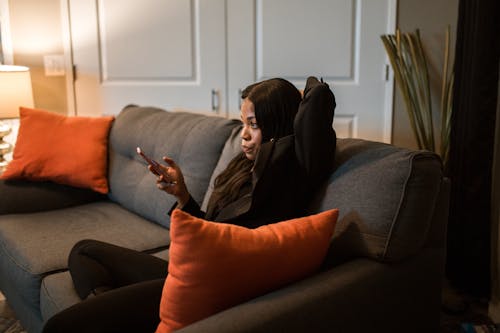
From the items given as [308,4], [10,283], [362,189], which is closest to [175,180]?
[362,189]

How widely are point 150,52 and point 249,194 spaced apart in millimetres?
1979

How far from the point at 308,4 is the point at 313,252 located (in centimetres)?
206

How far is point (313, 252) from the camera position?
116cm

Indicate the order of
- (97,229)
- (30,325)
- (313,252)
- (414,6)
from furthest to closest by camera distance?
(414,6)
(97,229)
(30,325)
(313,252)

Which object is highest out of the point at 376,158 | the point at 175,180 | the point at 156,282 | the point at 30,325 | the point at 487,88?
the point at 487,88

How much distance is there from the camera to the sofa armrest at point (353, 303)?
99cm

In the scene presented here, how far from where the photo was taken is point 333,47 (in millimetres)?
2902

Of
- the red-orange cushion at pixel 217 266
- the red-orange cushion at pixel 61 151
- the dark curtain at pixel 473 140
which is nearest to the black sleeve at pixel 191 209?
the red-orange cushion at pixel 217 266

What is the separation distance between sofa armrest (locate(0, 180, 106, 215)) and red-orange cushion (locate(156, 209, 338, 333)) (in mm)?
1477

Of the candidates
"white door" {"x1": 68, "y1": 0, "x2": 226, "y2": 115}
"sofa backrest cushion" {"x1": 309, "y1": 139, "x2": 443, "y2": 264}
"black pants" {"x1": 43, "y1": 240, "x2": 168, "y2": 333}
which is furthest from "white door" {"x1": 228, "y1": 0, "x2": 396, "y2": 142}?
"black pants" {"x1": 43, "y1": 240, "x2": 168, "y2": 333}

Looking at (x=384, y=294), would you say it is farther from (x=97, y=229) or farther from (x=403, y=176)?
(x=97, y=229)

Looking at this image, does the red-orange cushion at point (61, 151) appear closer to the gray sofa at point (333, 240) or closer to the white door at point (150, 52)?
the gray sofa at point (333, 240)

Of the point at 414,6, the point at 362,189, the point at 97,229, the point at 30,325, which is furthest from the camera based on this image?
the point at 414,6

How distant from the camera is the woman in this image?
3.83 ft
